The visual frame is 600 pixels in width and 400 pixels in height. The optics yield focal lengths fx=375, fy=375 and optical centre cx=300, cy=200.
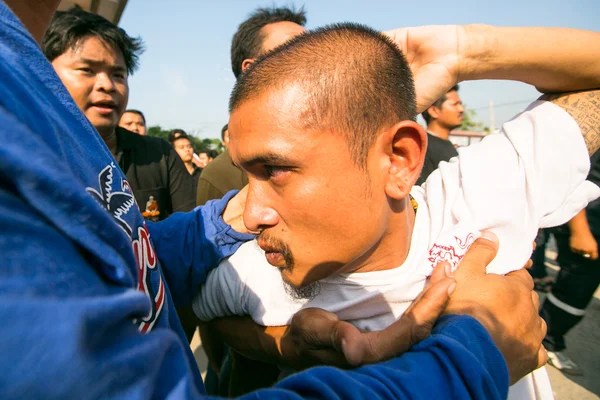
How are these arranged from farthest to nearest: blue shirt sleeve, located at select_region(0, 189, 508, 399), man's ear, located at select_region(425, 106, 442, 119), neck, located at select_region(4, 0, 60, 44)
Result: man's ear, located at select_region(425, 106, 442, 119), neck, located at select_region(4, 0, 60, 44), blue shirt sleeve, located at select_region(0, 189, 508, 399)

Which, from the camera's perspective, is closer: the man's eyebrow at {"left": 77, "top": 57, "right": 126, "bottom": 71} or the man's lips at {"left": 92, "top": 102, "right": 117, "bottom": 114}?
the man's eyebrow at {"left": 77, "top": 57, "right": 126, "bottom": 71}

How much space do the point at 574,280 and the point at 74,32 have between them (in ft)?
15.9

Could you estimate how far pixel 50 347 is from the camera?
1.60ft

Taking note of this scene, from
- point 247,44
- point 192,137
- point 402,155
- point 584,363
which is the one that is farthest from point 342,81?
point 192,137

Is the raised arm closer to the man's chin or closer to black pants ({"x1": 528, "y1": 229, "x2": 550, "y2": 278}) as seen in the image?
the man's chin

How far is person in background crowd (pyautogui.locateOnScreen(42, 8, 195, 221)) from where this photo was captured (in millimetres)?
2588

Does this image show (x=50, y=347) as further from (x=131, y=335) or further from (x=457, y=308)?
(x=457, y=308)

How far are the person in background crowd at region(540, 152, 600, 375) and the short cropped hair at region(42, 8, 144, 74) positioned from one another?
427cm

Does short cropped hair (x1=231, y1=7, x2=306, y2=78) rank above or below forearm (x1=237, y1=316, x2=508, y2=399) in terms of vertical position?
above

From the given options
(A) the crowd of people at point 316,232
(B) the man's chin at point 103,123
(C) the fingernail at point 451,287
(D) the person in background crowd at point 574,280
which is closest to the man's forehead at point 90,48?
(B) the man's chin at point 103,123

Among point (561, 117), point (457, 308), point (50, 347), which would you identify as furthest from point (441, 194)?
point (50, 347)

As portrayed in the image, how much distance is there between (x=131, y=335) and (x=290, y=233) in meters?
0.73

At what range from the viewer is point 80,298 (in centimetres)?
54

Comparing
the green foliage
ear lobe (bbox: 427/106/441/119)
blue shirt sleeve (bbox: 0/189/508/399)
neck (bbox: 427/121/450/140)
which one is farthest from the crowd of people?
the green foliage
